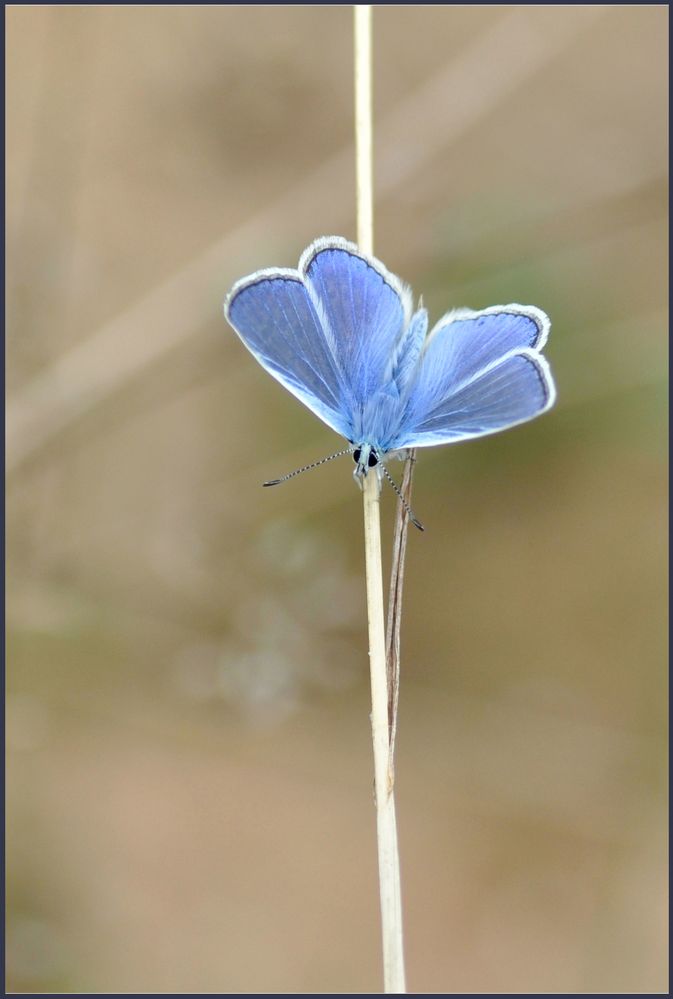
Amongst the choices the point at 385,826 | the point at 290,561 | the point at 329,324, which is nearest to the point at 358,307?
the point at 329,324

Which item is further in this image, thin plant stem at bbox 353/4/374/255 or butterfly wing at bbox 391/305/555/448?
thin plant stem at bbox 353/4/374/255

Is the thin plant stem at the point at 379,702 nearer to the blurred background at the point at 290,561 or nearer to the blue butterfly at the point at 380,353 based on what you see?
the blue butterfly at the point at 380,353

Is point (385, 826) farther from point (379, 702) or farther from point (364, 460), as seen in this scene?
point (364, 460)

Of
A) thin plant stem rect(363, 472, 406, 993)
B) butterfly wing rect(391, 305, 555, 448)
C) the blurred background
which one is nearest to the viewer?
thin plant stem rect(363, 472, 406, 993)

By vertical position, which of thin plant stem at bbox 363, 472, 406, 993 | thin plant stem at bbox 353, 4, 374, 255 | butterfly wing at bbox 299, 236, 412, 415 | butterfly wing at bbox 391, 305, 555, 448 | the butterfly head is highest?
thin plant stem at bbox 353, 4, 374, 255

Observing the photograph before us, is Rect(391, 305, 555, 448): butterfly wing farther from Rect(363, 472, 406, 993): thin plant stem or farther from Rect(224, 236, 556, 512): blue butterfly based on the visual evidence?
Rect(363, 472, 406, 993): thin plant stem

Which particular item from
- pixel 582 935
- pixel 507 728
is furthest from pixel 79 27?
pixel 582 935

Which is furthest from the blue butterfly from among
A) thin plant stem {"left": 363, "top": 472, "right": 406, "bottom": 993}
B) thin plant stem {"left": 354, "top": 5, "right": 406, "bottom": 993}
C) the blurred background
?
the blurred background
